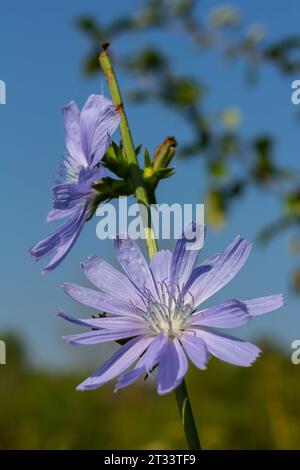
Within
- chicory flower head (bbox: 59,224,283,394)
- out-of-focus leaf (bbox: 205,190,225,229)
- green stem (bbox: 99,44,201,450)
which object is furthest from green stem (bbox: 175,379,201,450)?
out-of-focus leaf (bbox: 205,190,225,229)

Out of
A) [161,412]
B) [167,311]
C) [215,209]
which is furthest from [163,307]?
[161,412]

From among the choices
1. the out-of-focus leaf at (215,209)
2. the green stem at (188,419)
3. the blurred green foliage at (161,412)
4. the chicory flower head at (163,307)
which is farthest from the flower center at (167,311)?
the out-of-focus leaf at (215,209)

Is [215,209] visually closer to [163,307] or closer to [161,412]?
[161,412]

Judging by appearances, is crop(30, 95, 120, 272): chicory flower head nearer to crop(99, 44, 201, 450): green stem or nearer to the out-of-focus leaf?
crop(99, 44, 201, 450): green stem

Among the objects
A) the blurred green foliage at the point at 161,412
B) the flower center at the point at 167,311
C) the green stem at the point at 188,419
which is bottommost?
the blurred green foliage at the point at 161,412

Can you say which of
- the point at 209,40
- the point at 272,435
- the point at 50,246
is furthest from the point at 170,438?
the point at 50,246

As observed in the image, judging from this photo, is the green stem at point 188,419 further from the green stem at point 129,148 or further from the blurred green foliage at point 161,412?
the blurred green foliage at point 161,412

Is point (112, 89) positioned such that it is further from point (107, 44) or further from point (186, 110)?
point (186, 110)
